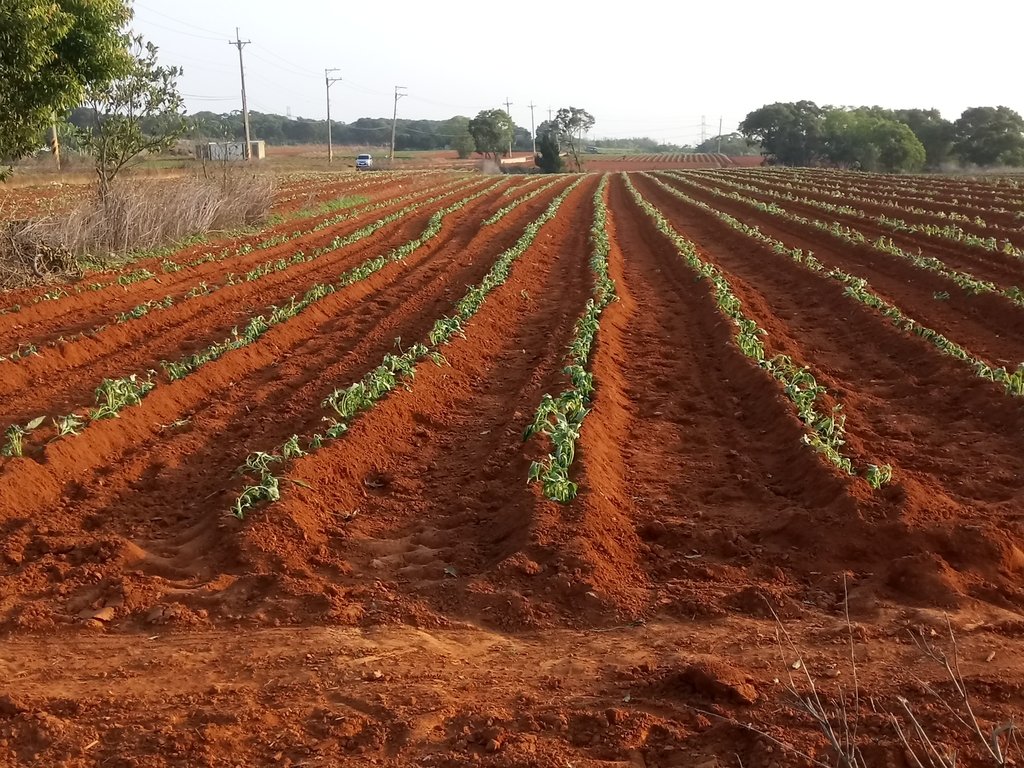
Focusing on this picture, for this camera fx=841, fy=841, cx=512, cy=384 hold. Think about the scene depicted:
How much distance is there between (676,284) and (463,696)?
1106cm

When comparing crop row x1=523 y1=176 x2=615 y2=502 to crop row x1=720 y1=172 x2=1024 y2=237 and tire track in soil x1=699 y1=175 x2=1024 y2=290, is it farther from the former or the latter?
crop row x1=720 y1=172 x2=1024 y2=237

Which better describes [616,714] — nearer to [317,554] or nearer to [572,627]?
[572,627]

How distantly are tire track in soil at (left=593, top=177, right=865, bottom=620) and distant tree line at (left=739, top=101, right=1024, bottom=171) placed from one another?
7045 centimetres

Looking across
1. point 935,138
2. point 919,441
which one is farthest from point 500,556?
point 935,138

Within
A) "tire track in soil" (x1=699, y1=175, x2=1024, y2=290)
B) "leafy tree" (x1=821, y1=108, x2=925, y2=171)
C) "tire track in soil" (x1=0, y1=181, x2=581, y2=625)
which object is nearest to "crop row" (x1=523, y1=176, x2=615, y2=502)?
"tire track in soil" (x1=0, y1=181, x2=581, y2=625)

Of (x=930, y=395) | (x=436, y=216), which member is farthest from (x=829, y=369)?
(x=436, y=216)

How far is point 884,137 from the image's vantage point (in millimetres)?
71375

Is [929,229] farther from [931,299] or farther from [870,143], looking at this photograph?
[870,143]

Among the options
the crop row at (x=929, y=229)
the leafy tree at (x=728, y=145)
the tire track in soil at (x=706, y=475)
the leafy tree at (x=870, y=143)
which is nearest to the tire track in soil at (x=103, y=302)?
the tire track in soil at (x=706, y=475)

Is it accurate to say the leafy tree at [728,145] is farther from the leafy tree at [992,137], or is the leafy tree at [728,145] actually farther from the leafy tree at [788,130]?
the leafy tree at [992,137]

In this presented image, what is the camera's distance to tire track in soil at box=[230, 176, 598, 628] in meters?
4.54

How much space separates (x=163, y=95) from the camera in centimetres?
1747

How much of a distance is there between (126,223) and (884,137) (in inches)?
2750

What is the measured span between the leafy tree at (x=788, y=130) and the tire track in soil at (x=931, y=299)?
6696cm
